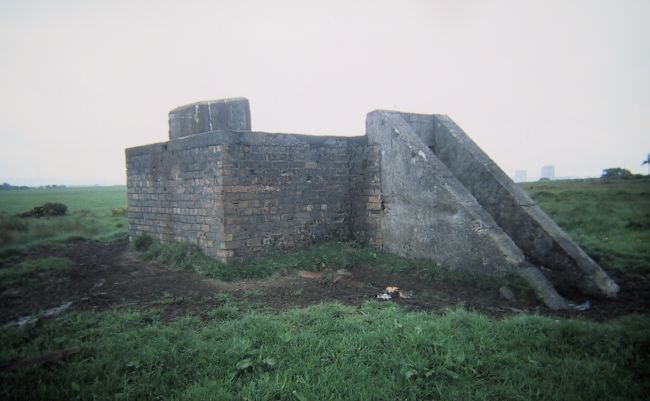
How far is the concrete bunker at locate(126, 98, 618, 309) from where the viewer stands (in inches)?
214

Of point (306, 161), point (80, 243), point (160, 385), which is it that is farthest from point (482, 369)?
point (80, 243)

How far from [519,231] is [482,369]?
11.8 ft

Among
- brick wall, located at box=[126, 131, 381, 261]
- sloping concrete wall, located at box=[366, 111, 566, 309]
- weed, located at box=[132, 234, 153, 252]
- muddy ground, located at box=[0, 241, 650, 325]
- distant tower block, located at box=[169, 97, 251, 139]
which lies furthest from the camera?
weed, located at box=[132, 234, 153, 252]

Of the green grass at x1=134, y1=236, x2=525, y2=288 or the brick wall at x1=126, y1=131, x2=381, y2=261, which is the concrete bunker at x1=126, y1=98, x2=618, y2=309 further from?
the green grass at x1=134, y1=236, x2=525, y2=288

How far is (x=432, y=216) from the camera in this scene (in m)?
5.99

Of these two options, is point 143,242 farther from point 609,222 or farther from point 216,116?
point 609,222

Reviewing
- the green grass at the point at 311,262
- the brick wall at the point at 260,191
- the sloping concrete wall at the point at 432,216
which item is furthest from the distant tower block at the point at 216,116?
the sloping concrete wall at the point at 432,216

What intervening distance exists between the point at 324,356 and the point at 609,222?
10.1 metres

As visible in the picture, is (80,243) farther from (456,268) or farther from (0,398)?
(456,268)

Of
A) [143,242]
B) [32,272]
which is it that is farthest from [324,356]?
[143,242]

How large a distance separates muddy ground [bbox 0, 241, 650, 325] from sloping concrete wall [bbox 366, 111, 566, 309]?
1.31ft

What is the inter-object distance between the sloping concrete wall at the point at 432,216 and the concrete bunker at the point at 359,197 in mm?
18

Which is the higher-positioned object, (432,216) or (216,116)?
(216,116)

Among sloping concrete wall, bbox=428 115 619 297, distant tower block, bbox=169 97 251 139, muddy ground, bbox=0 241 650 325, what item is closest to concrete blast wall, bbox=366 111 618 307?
sloping concrete wall, bbox=428 115 619 297
